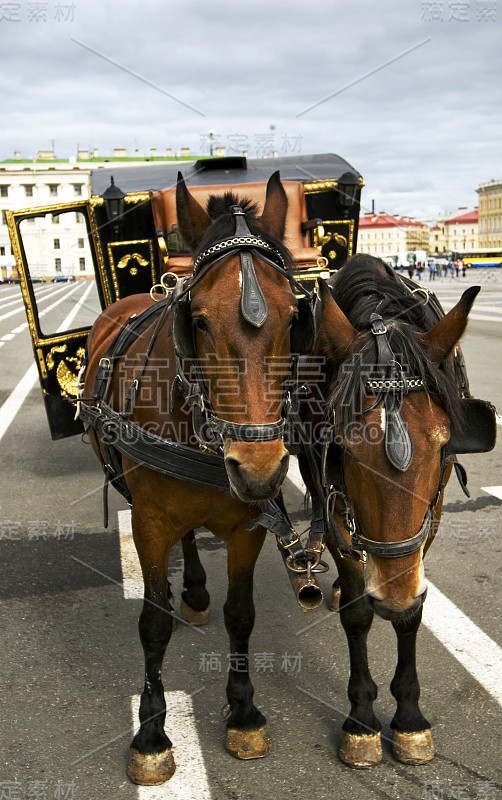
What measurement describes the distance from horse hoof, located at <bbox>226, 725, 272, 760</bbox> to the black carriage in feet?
10.8

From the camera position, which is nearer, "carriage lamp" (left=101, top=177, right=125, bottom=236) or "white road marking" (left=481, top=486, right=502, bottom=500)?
"carriage lamp" (left=101, top=177, right=125, bottom=236)

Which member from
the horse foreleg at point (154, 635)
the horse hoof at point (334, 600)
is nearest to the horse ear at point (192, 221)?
the horse foreleg at point (154, 635)

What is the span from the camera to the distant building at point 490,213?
479 ft

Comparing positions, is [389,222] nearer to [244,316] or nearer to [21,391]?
[21,391]

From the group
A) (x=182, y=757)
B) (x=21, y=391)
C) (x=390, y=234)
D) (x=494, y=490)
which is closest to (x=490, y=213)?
(x=390, y=234)

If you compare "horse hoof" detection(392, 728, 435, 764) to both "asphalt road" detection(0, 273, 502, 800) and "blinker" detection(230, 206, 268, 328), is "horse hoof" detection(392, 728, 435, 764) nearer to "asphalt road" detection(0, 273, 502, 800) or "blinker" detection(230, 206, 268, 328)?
"asphalt road" detection(0, 273, 502, 800)

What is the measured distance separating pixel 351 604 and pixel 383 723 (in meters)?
0.67

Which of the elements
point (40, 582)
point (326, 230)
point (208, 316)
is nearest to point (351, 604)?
point (208, 316)

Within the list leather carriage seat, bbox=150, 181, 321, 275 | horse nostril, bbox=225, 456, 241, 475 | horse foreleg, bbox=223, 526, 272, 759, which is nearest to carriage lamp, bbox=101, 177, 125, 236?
leather carriage seat, bbox=150, 181, 321, 275

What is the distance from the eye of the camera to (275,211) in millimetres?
3123

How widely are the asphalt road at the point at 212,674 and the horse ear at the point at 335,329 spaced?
178 centimetres

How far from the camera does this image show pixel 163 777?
3271 millimetres

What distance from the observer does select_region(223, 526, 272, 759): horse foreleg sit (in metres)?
3.45

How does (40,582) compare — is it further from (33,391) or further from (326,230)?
(33,391)
